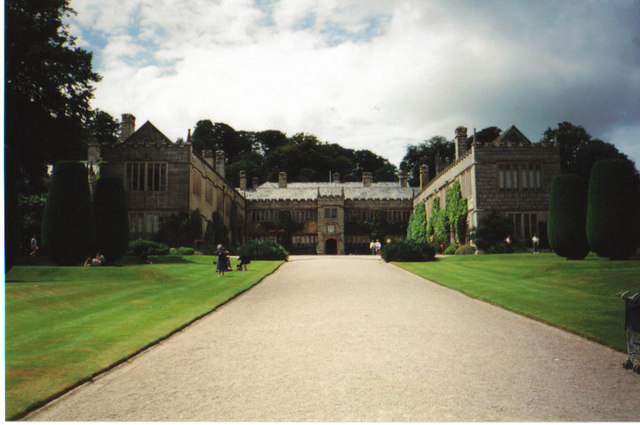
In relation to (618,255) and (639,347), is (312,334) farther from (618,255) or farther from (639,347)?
(618,255)

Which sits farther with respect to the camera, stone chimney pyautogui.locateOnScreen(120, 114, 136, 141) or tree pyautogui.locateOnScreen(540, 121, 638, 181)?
stone chimney pyautogui.locateOnScreen(120, 114, 136, 141)

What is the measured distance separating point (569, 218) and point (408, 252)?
7.96 meters

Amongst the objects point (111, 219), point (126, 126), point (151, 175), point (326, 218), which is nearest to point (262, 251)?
point (111, 219)

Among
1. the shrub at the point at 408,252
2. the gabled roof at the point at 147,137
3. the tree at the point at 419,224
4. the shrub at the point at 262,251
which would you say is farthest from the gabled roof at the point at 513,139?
the gabled roof at the point at 147,137

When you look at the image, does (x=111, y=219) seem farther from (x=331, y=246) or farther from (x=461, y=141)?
(x=331, y=246)

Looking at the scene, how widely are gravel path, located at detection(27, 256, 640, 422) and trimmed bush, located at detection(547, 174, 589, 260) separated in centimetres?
1536

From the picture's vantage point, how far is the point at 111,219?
912 inches

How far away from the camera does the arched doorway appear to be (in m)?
51.3

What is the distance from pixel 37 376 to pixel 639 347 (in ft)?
21.8

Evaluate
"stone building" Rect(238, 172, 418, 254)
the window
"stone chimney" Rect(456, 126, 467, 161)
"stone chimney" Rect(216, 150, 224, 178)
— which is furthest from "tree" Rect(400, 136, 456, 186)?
the window

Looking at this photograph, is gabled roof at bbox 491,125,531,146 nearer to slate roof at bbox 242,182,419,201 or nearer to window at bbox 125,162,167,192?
slate roof at bbox 242,182,419,201

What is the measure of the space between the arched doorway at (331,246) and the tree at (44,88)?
32.7 metres

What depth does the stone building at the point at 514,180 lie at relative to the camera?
32000 mm

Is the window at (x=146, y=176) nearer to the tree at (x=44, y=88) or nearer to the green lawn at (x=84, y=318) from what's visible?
the tree at (x=44, y=88)
